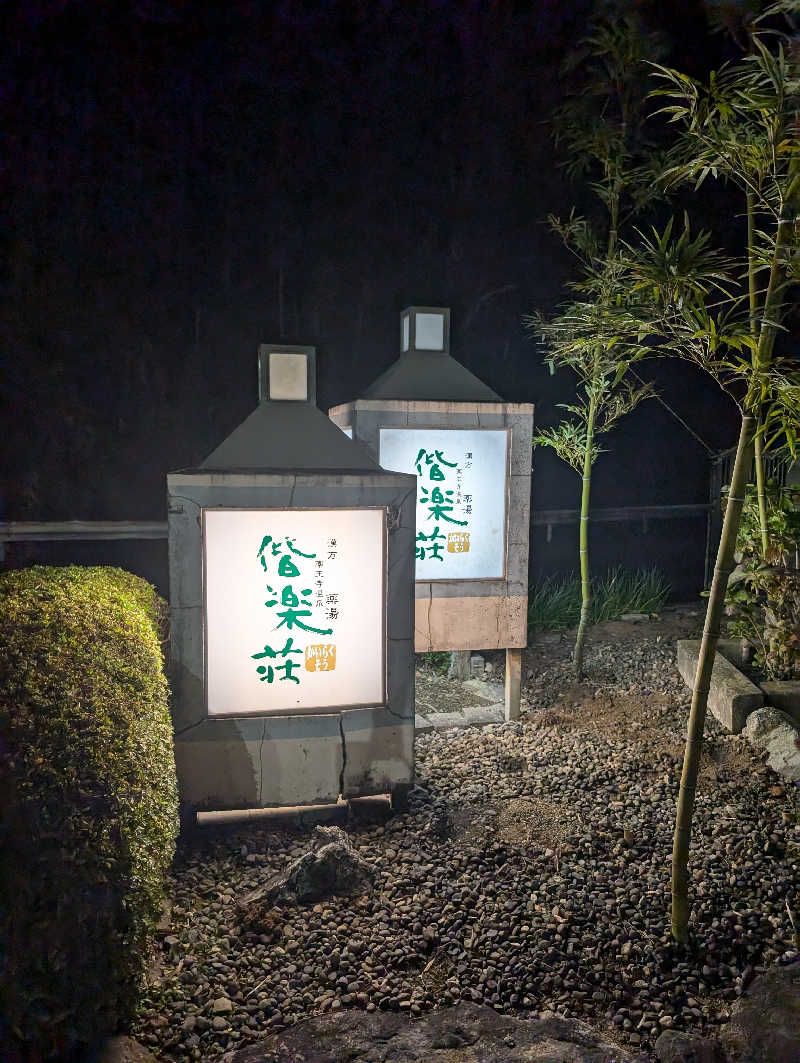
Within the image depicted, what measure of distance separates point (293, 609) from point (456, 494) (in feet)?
6.36

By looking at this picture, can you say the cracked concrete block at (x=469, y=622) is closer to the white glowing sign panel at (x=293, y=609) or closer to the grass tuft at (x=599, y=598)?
the white glowing sign panel at (x=293, y=609)

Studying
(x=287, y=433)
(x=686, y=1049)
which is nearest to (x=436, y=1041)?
(x=686, y=1049)

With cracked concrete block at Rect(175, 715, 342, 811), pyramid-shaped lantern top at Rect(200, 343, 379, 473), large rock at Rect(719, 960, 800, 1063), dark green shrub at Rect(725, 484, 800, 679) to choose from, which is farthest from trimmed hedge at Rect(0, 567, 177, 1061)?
dark green shrub at Rect(725, 484, 800, 679)

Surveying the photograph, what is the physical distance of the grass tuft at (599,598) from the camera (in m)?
7.73

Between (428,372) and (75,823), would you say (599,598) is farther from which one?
(75,823)

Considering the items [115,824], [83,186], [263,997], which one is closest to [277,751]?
[263,997]

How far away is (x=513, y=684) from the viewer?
18.3 feet

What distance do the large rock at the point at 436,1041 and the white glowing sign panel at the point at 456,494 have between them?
3.17 m

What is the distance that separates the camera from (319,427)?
4.14 metres

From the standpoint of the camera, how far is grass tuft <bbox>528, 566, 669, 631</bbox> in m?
→ 7.73

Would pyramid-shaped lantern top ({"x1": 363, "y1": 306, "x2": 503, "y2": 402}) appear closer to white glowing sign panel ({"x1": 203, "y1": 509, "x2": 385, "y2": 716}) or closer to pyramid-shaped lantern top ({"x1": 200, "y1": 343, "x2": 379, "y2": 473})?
pyramid-shaped lantern top ({"x1": 200, "y1": 343, "x2": 379, "y2": 473})

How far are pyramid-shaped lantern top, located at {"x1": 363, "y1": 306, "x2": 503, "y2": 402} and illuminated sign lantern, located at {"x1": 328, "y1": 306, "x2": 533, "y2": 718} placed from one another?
0.5 inches

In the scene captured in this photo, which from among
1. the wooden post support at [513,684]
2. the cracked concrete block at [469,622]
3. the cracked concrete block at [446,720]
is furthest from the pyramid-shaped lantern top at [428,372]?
the cracked concrete block at [446,720]

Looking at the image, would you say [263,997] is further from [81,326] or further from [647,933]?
[81,326]
